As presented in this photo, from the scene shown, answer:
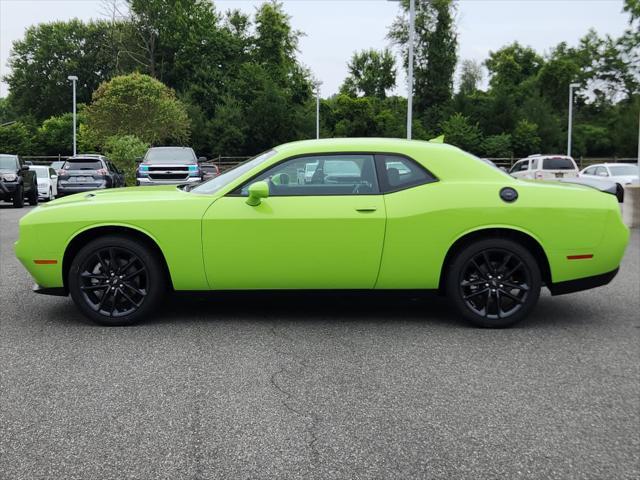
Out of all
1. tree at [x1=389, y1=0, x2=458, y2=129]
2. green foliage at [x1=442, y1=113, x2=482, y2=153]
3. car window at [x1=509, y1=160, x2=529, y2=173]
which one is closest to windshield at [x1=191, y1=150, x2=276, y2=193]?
car window at [x1=509, y1=160, x2=529, y2=173]

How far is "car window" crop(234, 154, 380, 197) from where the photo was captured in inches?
236

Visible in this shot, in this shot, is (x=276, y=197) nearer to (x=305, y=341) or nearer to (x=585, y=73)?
(x=305, y=341)

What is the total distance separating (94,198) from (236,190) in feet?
3.99

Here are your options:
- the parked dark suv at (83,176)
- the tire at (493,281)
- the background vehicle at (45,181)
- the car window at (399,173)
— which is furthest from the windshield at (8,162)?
the tire at (493,281)

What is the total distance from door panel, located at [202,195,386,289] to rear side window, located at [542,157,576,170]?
2415cm

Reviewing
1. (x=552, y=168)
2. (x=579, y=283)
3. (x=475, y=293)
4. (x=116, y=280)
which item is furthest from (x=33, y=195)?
(x=579, y=283)

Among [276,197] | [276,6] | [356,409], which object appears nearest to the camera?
[356,409]

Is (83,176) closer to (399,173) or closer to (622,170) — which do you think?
(622,170)

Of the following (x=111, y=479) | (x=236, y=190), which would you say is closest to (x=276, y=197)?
(x=236, y=190)

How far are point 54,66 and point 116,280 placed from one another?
7375 cm

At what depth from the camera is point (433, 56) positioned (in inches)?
2746

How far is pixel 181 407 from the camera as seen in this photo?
4.01 m

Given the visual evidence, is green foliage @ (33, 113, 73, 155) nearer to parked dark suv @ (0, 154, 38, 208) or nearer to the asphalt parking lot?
parked dark suv @ (0, 154, 38, 208)

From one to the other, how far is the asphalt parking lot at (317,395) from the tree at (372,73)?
242 ft
